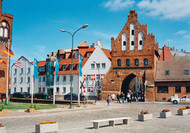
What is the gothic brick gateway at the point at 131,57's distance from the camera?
48.2 meters

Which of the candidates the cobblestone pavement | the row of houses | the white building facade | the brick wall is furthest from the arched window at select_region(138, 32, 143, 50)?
the white building facade

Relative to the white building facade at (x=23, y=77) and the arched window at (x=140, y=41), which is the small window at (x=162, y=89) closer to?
the arched window at (x=140, y=41)

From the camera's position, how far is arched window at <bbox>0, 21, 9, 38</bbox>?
51125 millimetres

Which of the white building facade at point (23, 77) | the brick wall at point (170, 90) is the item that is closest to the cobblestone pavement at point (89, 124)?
the brick wall at point (170, 90)

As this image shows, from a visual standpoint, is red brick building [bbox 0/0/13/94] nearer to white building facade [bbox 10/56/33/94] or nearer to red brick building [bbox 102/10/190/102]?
white building facade [bbox 10/56/33/94]

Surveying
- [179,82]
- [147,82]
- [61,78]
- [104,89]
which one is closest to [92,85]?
[104,89]

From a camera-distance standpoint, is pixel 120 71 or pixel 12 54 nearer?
pixel 12 54

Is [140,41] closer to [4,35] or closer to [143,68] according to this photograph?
[143,68]

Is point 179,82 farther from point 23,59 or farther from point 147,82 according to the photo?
point 23,59

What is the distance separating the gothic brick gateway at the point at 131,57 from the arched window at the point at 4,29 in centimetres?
2242

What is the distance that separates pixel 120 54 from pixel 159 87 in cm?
1032

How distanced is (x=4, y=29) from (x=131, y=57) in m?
27.2

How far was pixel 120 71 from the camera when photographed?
166 ft

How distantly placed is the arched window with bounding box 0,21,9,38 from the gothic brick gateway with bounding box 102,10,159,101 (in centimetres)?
2242
